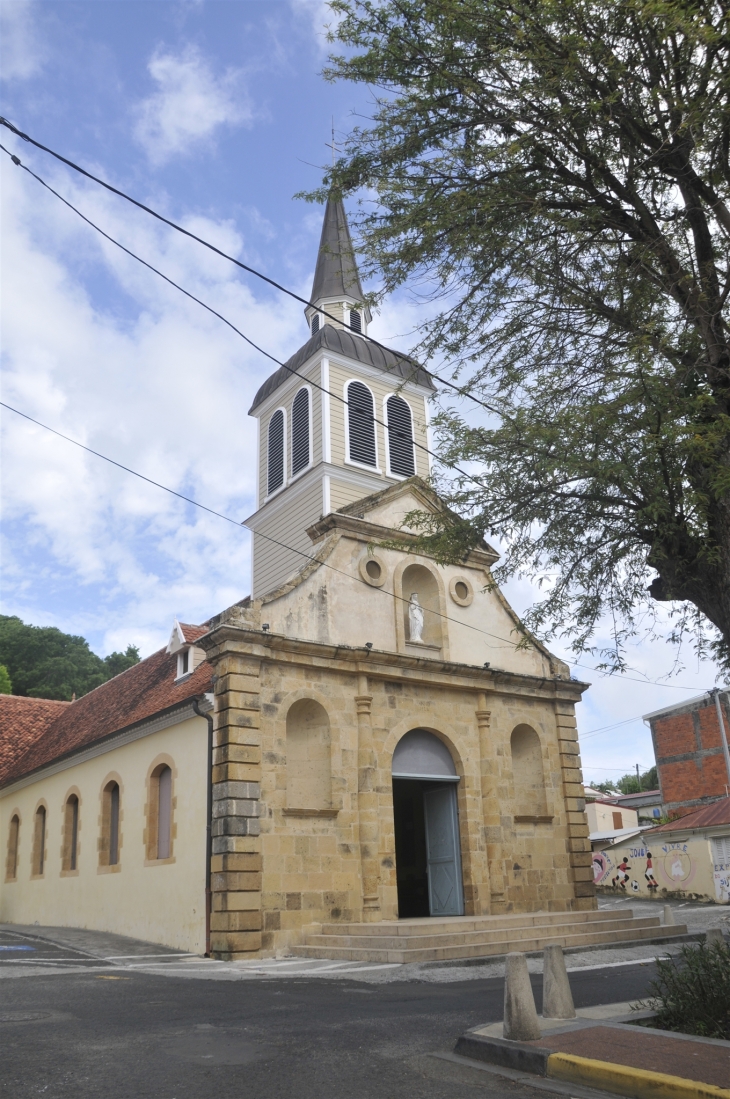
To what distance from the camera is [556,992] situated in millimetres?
7156

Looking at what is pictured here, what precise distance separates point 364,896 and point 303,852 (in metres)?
1.48

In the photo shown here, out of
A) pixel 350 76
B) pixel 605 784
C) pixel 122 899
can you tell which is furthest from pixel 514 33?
pixel 605 784

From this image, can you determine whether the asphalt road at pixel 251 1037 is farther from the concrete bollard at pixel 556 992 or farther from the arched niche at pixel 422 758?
the arched niche at pixel 422 758

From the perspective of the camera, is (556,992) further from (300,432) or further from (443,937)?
(300,432)


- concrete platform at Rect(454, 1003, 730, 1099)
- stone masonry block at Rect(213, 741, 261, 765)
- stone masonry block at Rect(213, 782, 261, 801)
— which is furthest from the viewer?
stone masonry block at Rect(213, 741, 261, 765)

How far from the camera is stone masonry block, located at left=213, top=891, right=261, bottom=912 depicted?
14.0 metres

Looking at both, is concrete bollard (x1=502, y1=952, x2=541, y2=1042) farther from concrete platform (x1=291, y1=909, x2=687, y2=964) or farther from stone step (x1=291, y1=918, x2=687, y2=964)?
concrete platform (x1=291, y1=909, x2=687, y2=964)

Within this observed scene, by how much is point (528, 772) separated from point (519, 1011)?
1374 centimetres

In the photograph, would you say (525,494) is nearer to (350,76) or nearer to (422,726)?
(350,76)

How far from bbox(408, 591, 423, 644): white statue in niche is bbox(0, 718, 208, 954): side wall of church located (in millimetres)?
4918

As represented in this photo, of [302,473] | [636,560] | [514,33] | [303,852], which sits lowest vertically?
[303,852]

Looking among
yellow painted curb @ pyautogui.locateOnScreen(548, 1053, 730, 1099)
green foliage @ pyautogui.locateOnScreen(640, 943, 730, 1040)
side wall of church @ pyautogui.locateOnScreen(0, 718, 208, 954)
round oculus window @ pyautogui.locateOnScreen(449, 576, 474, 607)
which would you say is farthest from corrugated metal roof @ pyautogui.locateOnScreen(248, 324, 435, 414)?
yellow painted curb @ pyautogui.locateOnScreen(548, 1053, 730, 1099)

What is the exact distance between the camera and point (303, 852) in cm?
1521

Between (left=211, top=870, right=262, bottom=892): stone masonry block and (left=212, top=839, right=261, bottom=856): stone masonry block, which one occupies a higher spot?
(left=212, top=839, right=261, bottom=856): stone masonry block
